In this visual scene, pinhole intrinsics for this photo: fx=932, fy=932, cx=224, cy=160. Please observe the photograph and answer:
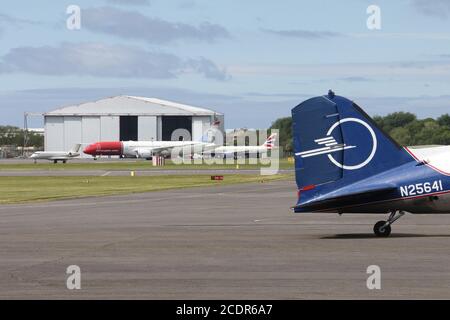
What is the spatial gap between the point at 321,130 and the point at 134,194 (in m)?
29.1

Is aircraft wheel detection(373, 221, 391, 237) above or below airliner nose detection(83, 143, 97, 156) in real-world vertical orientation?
below

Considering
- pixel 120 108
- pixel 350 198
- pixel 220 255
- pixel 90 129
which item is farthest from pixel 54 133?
pixel 220 255

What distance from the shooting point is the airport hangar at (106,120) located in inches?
6467

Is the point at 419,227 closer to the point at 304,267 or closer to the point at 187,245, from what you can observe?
the point at 187,245

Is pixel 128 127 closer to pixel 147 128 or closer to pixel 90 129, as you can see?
pixel 147 128

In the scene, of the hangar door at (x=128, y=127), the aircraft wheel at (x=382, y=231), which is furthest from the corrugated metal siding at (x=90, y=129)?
the aircraft wheel at (x=382, y=231)

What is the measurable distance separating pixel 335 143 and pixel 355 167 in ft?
2.47

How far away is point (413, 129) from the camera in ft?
193

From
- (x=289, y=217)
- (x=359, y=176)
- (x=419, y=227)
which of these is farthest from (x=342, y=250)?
(x=289, y=217)

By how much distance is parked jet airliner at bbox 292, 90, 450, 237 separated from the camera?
2175 cm

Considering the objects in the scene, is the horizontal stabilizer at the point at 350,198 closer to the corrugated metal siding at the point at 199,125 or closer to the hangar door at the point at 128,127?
the corrugated metal siding at the point at 199,125

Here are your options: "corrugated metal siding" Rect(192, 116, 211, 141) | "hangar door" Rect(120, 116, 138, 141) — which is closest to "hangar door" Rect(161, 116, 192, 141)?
"corrugated metal siding" Rect(192, 116, 211, 141)

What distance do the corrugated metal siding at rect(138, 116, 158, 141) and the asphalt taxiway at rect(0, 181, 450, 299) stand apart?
132 m

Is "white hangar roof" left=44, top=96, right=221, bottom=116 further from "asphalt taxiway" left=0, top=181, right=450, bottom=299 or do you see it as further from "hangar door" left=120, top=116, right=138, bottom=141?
"asphalt taxiway" left=0, top=181, right=450, bottom=299
